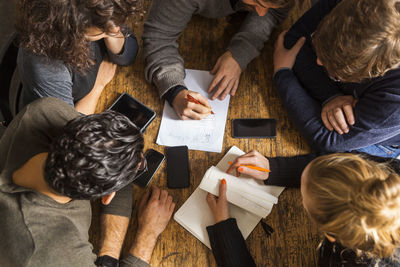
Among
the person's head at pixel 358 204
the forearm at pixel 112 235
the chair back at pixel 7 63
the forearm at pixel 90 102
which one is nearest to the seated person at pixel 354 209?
the person's head at pixel 358 204

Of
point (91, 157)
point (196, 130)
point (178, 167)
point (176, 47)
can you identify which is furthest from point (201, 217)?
point (176, 47)

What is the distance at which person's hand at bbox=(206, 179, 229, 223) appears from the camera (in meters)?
1.00

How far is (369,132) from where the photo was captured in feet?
3.36

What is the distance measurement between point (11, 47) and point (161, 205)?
671 millimetres

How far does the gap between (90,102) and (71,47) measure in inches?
10.6

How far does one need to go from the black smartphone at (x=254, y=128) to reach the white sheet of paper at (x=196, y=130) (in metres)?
0.05

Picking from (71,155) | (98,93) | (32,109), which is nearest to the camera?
(71,155)

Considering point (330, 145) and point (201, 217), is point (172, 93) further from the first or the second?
point (330, 145)

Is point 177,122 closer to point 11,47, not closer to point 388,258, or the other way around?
→ point 11,47

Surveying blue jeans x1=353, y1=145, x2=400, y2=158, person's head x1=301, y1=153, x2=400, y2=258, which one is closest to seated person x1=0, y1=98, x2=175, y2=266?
person's head x1=301, y1=153, x2=400, y2=258

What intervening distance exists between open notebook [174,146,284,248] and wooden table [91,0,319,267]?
2 cm

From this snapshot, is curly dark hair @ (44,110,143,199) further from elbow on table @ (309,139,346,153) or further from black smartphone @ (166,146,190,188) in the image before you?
elbow on table @ (309,139,346,153)

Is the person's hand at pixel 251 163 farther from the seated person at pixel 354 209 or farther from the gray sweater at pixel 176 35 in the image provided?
the gray sweater at pixel 176 35

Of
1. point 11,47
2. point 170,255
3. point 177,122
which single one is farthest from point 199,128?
point 11,47
